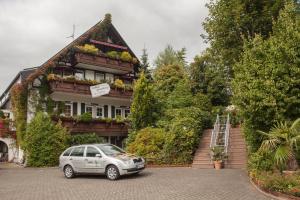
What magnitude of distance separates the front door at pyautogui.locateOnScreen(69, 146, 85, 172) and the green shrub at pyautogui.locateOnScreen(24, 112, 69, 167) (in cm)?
753

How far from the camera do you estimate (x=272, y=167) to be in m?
15.6

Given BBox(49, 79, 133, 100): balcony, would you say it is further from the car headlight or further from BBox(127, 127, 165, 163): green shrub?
the car headlight

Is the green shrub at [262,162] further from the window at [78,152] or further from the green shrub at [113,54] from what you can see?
the green shrub at [113,54]

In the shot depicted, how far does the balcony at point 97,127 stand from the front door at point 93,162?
9.88 meters

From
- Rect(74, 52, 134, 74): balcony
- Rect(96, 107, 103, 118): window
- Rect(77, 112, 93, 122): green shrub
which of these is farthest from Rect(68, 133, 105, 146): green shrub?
Rect(74, 52, 134, 74): balcony

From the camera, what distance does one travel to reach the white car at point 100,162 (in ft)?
55.7

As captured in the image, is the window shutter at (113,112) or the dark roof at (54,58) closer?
the dark roof at (54,58)

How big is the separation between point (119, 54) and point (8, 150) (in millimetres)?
13306

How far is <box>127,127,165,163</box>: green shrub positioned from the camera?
2356 cm

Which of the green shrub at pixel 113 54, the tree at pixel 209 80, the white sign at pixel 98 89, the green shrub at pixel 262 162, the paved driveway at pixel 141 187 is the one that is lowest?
the paved driveway at pixel 141 187

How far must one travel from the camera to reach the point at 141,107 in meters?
27.4

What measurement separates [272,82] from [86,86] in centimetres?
1727

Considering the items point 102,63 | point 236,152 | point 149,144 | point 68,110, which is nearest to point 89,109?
point 68,110

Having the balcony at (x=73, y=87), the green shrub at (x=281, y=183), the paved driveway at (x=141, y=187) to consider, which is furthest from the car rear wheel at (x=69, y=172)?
the balcony at (x=73, y=87)
